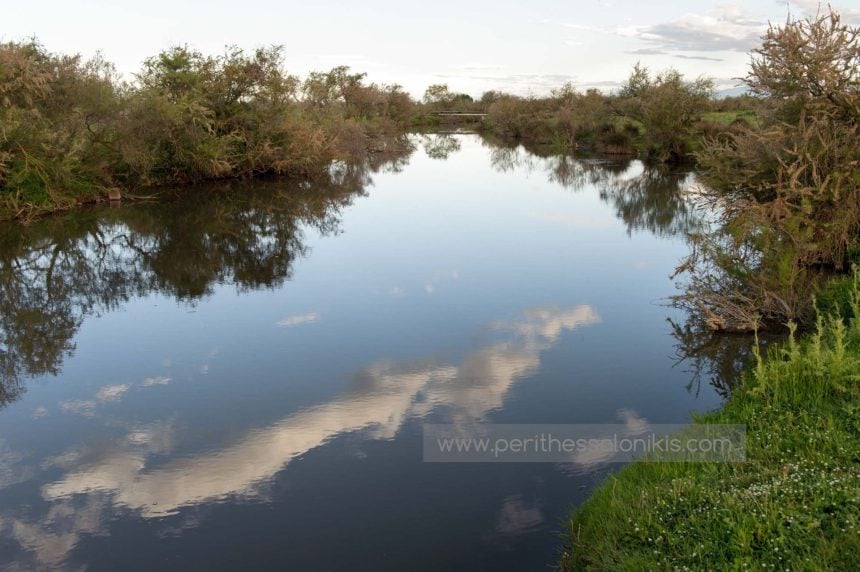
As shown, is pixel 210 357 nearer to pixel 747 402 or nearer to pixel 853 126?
pixel 747 402

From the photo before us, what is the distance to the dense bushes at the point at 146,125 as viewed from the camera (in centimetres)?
2103

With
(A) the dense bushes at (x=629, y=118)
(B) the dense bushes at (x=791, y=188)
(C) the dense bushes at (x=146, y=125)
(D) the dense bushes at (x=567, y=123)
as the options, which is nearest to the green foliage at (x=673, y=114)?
(A) the dense bushes at (x=629, y=118)

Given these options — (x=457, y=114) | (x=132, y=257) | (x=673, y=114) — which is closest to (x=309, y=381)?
(x=132, y=257)

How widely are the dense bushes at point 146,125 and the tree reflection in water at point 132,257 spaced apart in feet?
5.15

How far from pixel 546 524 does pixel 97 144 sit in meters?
24.5

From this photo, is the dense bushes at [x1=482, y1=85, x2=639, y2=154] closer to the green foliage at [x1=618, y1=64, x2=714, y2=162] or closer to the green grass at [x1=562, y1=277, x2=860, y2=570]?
the green foliage at [x1=618, y1=64, x2=714, y2=162]

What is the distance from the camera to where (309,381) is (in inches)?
368

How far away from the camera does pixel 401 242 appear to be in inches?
759

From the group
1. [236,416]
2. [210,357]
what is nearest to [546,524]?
[236,416]

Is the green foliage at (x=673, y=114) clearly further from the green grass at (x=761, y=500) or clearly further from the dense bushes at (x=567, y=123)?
the green grass at (x=761, y=500)

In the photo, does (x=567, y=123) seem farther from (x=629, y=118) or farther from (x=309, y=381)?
(x=309, y=381)

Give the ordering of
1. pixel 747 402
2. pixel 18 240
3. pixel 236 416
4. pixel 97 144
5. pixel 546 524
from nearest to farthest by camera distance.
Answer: pixel 546 524 < pixel 747 402 < pixel 236 416 < pixel 18 240 < pixel 97 144

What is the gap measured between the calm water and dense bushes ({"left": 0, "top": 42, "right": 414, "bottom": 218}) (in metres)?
2.76

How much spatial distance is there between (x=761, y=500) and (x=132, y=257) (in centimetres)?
1608
